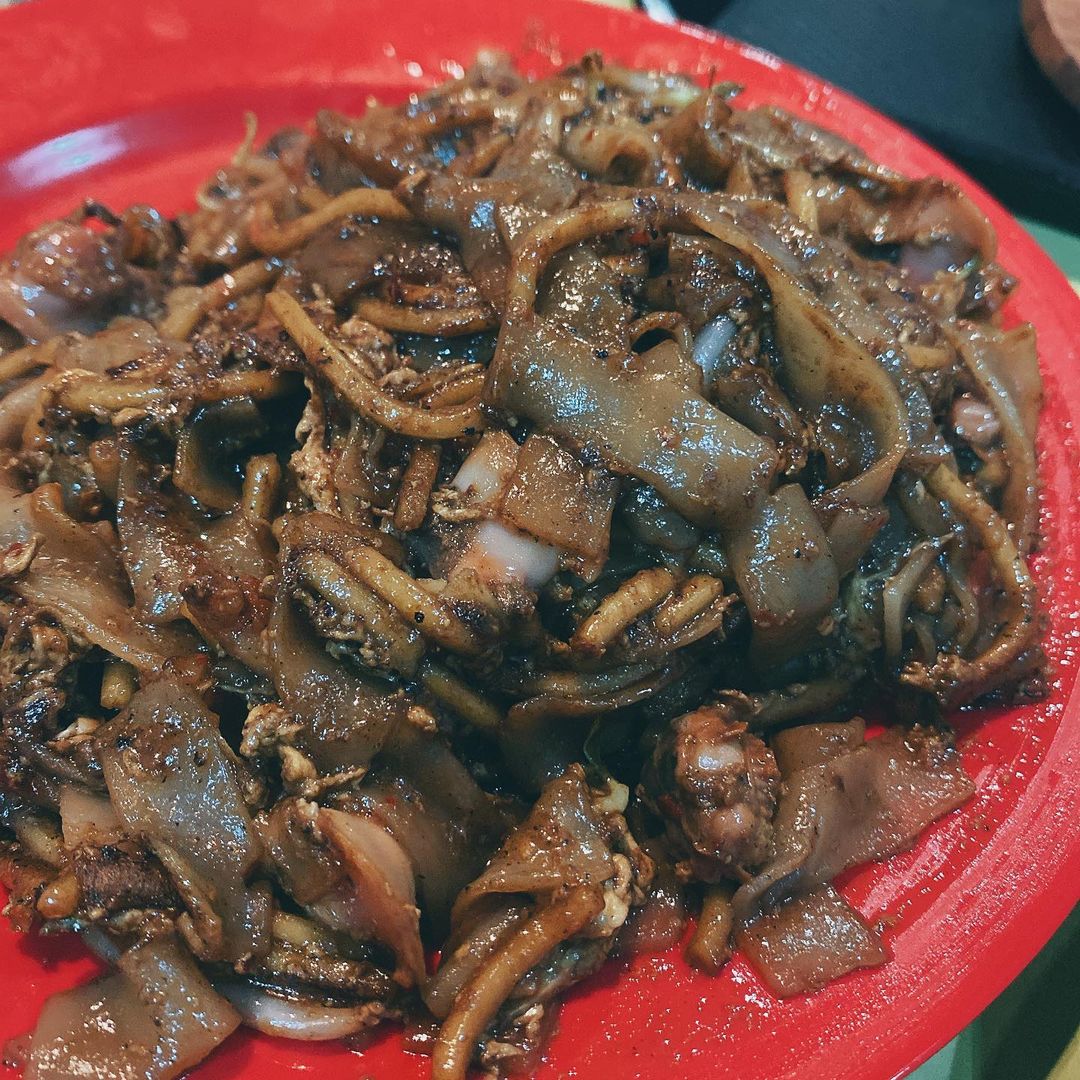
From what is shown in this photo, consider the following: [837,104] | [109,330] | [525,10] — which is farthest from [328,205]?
[837,104]

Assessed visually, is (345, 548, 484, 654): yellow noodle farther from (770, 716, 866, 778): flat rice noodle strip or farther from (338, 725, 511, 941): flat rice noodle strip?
(770, 716, 866, 778): flat rice noodle strip

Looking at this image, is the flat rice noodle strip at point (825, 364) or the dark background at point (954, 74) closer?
the flat rice noodle strip at point (825, 364)

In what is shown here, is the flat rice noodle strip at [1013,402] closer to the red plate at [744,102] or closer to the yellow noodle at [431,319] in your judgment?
the red plate at [744,102]

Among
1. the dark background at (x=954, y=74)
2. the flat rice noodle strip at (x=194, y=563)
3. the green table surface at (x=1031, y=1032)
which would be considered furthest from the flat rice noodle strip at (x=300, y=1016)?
the dark background at (x=954, y=74)

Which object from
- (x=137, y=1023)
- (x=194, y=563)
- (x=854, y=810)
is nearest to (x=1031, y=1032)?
(x=854, y=810)

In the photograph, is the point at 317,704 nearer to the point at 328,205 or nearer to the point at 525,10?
the point at 328,205

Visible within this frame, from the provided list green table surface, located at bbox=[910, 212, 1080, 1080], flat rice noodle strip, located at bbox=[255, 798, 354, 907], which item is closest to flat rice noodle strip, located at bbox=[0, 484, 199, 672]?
flat rice noodle strip, located at bbox=[255, 798, 354, 907]
